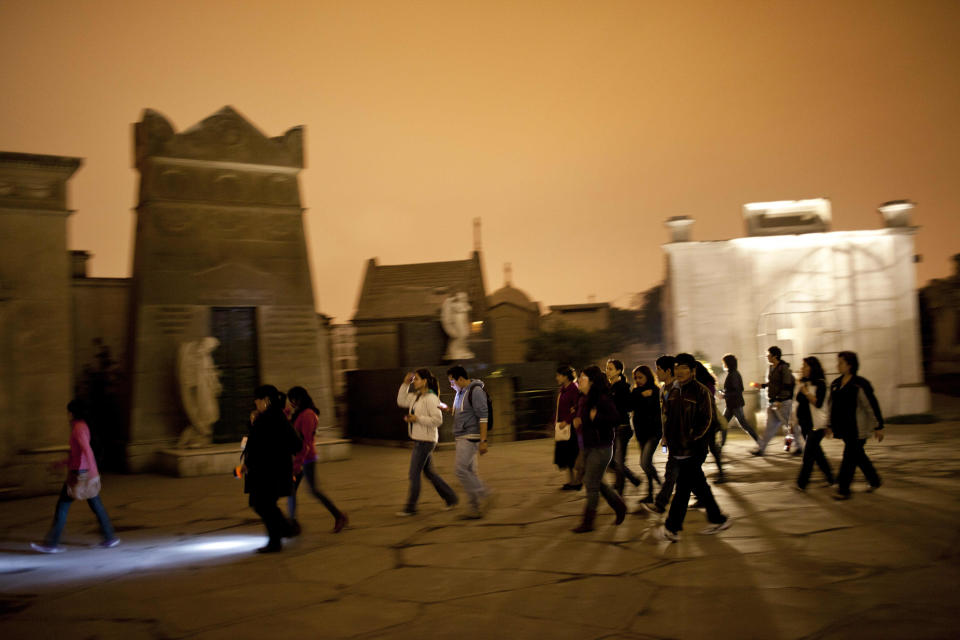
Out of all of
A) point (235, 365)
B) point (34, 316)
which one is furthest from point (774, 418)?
point (34, 316)

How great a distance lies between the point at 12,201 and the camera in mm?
14227

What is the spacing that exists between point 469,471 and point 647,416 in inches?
84.4

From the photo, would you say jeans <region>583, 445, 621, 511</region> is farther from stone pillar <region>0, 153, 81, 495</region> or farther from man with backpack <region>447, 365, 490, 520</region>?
stone pillar <region>0, 153, 81, 495</region>

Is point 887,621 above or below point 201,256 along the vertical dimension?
below

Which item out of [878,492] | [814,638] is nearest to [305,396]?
[814,638]

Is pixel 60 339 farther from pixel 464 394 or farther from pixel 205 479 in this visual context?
pixel 464 394

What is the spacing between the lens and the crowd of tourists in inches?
300

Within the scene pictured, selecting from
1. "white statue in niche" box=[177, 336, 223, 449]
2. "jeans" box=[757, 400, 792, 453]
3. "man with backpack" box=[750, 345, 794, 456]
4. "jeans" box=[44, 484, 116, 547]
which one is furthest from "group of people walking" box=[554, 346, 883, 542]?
"white statue in niche" box=[177, 336, 223, 449]

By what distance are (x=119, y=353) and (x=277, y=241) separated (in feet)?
15.2

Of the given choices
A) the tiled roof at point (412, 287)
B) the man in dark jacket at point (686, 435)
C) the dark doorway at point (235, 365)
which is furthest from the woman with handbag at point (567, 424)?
the tiled roof at point (412, 287)

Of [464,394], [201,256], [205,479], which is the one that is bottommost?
[205,479]

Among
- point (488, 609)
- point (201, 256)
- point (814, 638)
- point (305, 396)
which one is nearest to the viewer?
point (814, 638)

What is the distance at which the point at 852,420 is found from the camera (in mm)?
9164

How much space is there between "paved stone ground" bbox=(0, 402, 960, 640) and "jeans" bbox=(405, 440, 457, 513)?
0.74 feet
